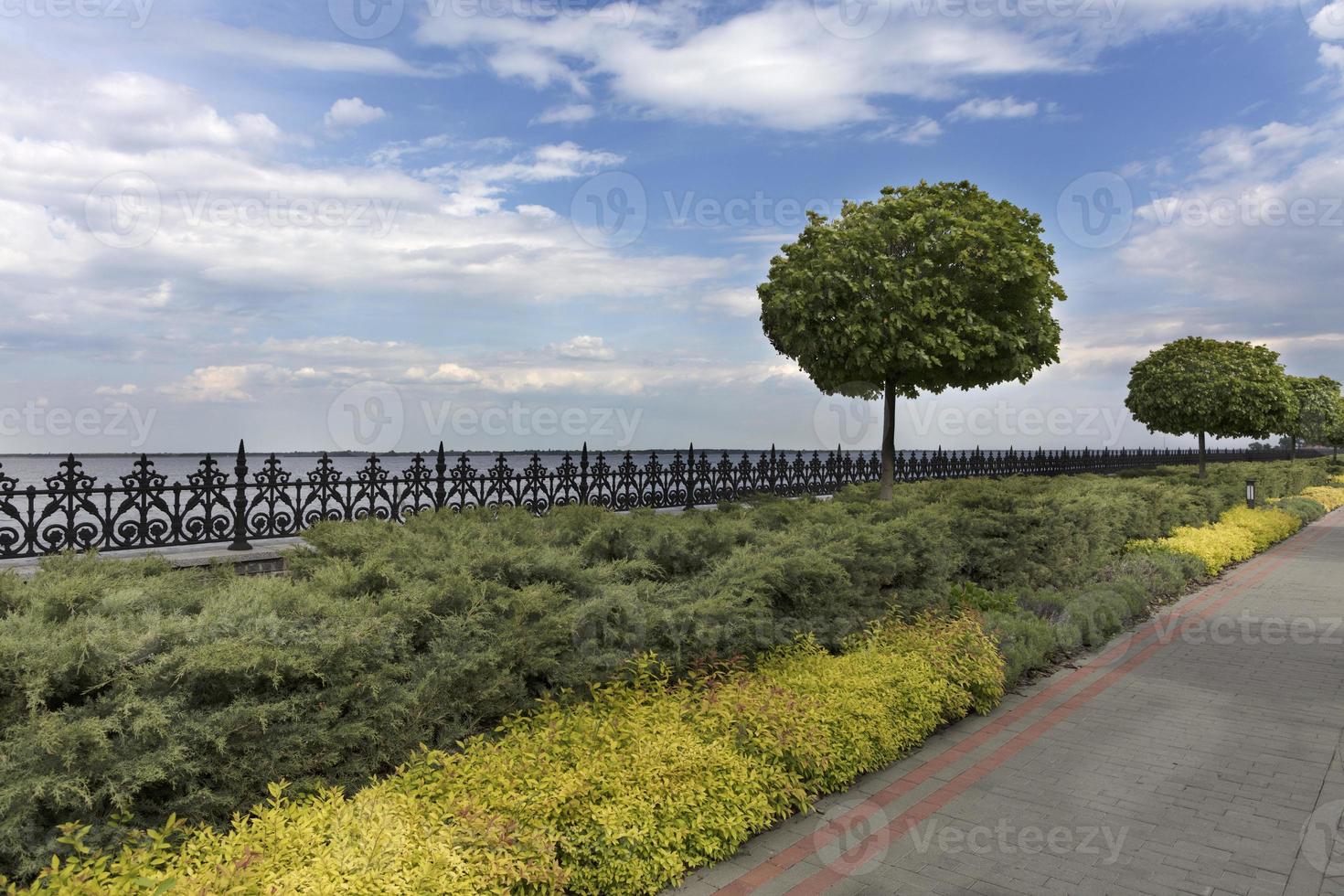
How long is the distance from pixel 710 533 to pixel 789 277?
7549 millimetres

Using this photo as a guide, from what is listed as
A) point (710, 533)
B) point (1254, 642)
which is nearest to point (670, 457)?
point (710, 533)

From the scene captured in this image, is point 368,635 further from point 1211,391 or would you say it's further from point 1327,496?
Result: point 1327,496

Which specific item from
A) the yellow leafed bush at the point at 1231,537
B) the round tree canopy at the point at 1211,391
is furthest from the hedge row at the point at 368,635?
the round tree canopy at the point at 1211,391

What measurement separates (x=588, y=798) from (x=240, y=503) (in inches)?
262

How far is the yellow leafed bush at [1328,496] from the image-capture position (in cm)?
2988

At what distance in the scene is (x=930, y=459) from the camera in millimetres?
25391

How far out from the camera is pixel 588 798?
412 cm

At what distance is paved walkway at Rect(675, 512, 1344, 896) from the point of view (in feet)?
14.2

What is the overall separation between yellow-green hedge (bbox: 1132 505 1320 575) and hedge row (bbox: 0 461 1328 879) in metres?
8.51

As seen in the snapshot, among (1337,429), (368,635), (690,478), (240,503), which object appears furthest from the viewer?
(1337,429)

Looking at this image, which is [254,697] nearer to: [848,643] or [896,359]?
[848,643]

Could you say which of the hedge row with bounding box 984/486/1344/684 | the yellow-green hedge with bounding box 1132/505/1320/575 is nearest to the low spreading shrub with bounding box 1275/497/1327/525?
the yellow-green hedge with bounding box 1132/505/1320/575

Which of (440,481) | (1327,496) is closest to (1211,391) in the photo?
(1327,496)

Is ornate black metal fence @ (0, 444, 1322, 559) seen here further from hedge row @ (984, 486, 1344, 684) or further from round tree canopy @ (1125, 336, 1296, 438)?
round tree canopy @ (1125, 336, 1296, 438)
